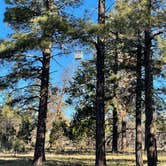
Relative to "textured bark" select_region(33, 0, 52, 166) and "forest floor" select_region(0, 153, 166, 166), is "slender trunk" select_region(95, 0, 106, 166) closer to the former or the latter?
"forest floor" select_region(0, 153, 166, 166)

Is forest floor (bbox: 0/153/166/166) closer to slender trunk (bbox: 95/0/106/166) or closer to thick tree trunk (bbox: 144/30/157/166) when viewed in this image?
slender trunk (bbox: 95/0/106/166)

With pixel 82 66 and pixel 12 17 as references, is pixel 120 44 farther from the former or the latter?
pixel 82 66

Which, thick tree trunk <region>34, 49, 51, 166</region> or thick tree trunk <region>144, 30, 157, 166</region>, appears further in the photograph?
thick tree trunk <region>34, 49, 51, 166</region>

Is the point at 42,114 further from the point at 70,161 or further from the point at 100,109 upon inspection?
the point at 100,109

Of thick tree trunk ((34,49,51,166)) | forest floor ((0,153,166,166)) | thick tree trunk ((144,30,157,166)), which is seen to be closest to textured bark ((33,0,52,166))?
thick tree trunk ((34,49,51,166))

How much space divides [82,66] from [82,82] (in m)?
2.16

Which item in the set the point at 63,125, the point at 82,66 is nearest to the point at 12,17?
the point at 82,66

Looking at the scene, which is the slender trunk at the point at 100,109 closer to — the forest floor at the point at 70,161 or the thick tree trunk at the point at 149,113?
the thick tree trunk at the point at 149,113

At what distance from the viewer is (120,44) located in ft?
76.9

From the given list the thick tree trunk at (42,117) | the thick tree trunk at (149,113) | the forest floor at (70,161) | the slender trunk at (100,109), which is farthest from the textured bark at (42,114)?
the thick tree trunk at (149,113)

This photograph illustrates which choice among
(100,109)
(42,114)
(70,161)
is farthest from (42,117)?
(100,109)

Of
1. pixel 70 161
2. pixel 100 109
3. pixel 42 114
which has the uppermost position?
pixel 42 114

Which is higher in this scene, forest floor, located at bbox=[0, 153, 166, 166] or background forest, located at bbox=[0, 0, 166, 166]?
background forest, located at bbox=[0, 0, 166, 166]

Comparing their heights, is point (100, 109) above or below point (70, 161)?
above
